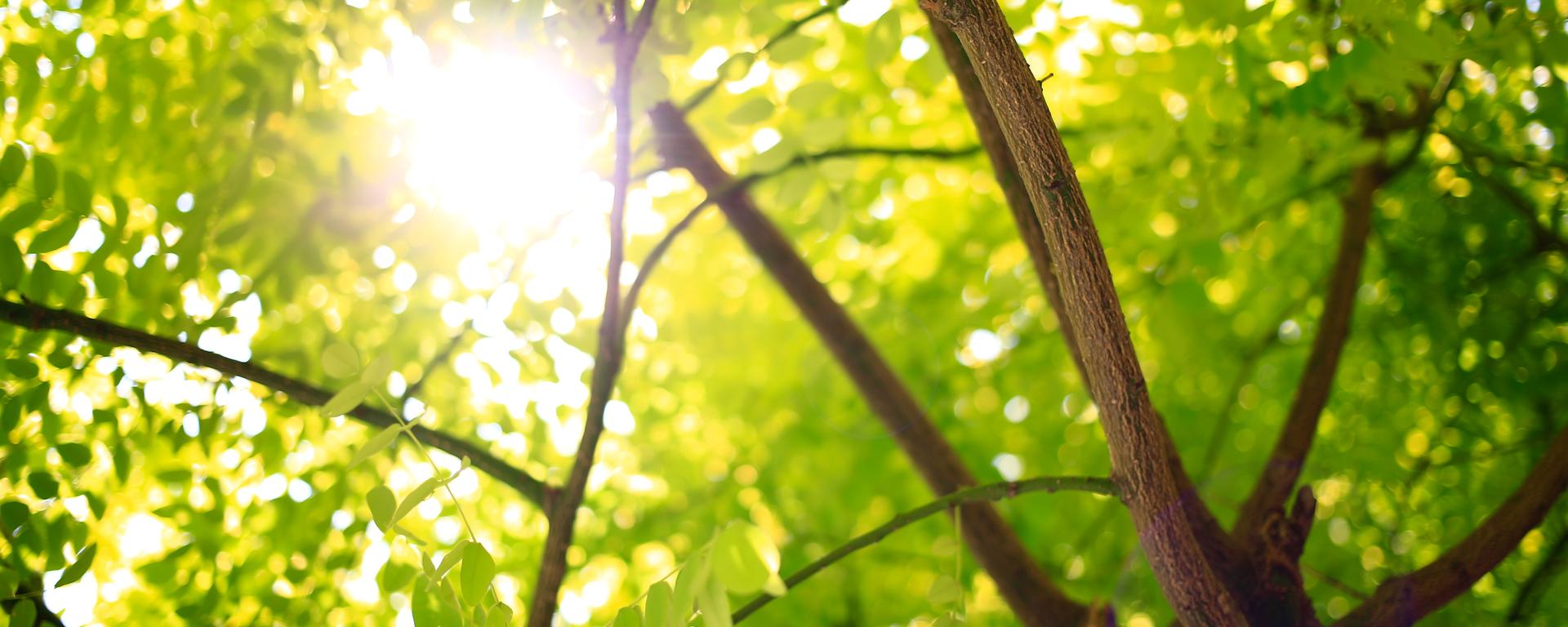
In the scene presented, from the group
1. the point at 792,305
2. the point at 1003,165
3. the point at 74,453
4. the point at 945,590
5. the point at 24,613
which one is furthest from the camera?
the point at 792,305

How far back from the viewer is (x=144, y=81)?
221 cm

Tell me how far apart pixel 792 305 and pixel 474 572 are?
5.10 ft

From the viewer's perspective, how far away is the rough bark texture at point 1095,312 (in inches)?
45.6

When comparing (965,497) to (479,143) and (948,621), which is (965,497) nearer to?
(948,621)

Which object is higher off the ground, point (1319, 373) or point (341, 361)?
point (1319, 373)

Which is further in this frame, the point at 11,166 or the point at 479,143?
the point at 479,143

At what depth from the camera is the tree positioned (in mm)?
1612

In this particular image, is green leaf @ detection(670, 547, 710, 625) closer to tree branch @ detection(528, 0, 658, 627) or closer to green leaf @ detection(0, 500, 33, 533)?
tree branch @ detection(528, 0, 658, 627)

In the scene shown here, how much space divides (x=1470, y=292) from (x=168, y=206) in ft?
10.8

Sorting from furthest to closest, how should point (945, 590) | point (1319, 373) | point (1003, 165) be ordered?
point (1319, 373)
point (1003, 165)
point (945, 590)

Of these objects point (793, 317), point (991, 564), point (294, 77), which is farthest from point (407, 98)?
point (991, 564)

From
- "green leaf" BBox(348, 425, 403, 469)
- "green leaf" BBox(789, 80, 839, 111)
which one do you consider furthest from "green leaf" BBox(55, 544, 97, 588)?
"green leaf" BBox(789, 80, 839, 111)

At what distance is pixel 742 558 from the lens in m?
1.01

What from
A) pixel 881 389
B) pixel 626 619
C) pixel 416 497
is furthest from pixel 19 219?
pixel 881 389
